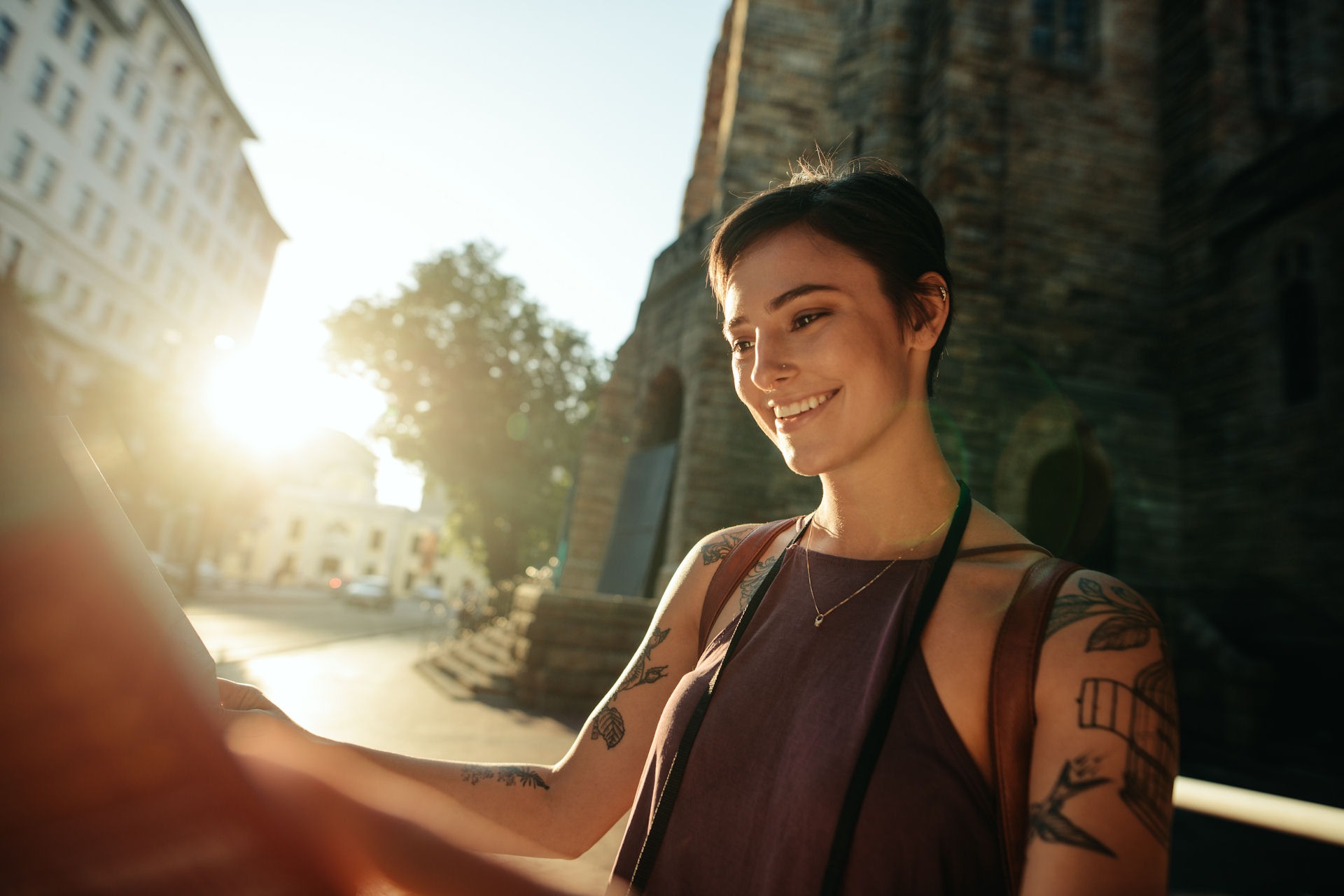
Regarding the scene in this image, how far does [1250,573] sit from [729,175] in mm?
9089

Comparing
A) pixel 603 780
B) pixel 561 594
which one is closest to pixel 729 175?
pixel 561 594

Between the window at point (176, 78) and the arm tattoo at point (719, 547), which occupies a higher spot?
the window at point (176, 78)

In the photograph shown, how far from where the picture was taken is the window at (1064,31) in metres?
12.5

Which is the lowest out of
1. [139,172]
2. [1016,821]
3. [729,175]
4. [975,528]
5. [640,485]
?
[1016,821]

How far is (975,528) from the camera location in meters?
1.32

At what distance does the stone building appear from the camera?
898 centimetres

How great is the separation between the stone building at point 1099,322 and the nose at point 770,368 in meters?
6.98

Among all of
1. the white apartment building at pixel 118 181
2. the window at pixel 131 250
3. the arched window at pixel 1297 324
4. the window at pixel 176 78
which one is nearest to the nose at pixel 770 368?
the arched window at pixel 1297 324

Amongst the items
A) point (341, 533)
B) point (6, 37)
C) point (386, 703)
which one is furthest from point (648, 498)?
point (341, 533)

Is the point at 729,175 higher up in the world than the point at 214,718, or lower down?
higher up

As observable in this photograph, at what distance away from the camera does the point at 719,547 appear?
5.46 ft

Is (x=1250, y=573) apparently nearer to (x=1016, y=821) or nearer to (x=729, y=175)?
(x=729, y=175)

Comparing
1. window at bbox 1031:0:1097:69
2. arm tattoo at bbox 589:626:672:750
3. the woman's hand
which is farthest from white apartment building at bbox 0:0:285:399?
arm tattoo at bbox 589:626:672:750

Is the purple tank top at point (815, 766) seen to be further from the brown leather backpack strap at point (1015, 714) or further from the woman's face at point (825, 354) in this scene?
the woman's face at point (825, 354)
